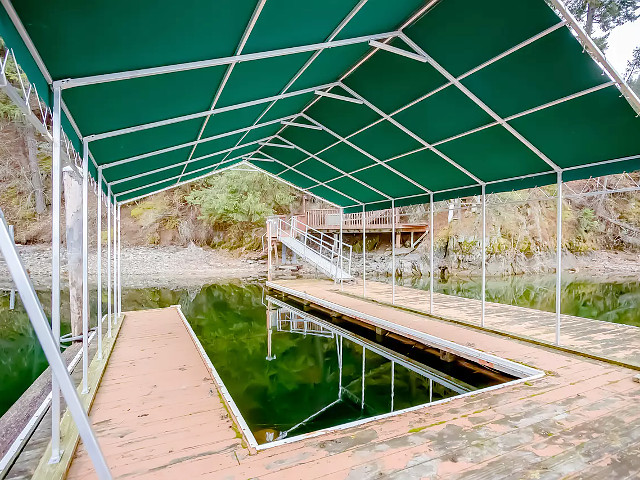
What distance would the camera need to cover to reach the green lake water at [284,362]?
4805 millimetres

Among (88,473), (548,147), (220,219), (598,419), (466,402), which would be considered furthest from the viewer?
(220,219)

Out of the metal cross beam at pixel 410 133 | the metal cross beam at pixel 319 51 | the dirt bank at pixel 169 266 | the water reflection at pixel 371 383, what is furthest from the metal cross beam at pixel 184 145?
the dirt bank at pixel 169 266

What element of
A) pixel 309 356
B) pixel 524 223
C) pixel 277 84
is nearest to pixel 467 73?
pixel 277 84

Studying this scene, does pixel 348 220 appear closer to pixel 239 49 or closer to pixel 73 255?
pixel 73 255

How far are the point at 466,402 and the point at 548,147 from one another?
3172 millimetres

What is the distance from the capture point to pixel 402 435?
2.59m

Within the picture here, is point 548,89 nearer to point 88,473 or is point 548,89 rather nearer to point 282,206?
point 88,473

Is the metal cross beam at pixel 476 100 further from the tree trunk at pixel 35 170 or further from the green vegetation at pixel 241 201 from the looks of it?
the tree trunk at pixel 35 170

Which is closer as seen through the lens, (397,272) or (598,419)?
(598,419)

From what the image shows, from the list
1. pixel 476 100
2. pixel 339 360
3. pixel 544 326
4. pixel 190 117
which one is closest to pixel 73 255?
pixel 190 117

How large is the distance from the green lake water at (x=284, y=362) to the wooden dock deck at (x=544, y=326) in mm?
1135

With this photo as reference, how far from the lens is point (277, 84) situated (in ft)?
13.3

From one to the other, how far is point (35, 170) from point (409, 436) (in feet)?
77.3

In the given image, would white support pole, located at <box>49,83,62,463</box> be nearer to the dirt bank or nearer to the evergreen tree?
the dirt bank
